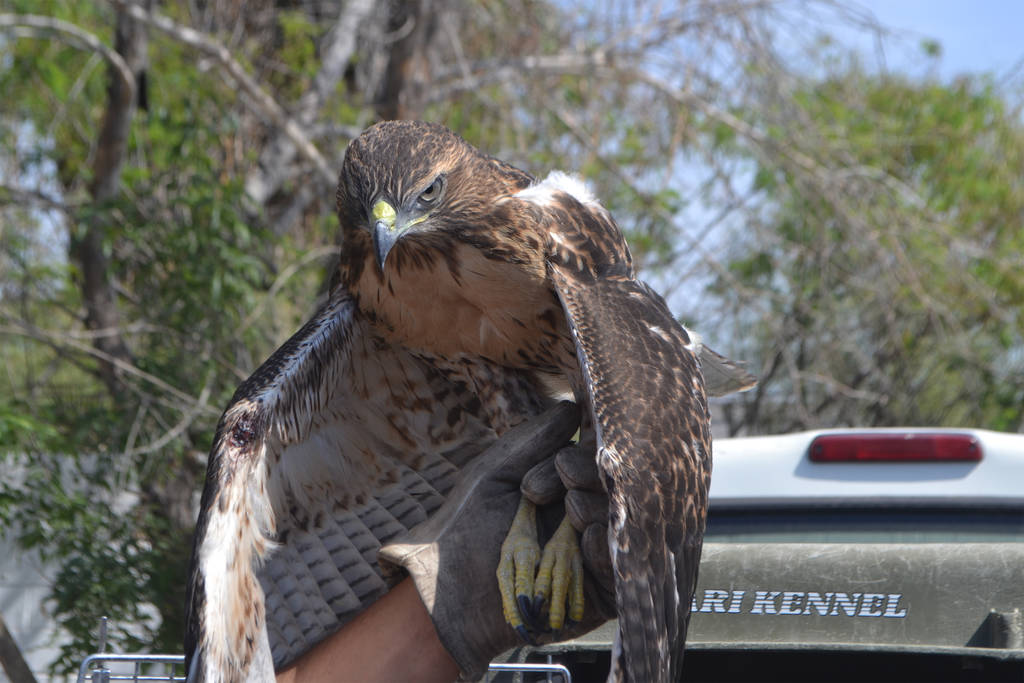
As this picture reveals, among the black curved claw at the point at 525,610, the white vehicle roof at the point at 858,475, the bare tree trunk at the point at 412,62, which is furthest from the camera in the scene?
the bare tree trunk at the point at 412,62

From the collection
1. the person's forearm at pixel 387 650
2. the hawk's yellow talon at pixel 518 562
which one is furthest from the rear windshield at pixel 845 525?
the person's forearm at pixel 387 650

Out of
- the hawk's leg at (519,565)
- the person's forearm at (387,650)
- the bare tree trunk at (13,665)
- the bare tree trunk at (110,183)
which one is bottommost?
the bare tree trunk at (13,665)

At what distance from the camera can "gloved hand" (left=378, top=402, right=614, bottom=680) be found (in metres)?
2.76

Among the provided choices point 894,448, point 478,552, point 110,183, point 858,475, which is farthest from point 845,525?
point 110,183

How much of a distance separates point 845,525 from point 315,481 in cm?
173

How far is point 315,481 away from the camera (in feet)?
11.1

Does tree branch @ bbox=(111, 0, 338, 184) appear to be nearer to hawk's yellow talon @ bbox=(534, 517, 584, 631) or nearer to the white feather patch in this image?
the white feather patch

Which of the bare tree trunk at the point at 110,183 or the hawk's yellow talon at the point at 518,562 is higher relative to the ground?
the bare tree trunk at the point at 110,183

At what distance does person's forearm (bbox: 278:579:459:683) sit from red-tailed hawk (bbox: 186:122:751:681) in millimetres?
143

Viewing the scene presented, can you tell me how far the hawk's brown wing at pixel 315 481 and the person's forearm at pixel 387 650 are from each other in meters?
0.13

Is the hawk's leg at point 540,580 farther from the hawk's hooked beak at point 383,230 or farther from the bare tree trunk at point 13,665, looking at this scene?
the bare tree trunk at point 13,665

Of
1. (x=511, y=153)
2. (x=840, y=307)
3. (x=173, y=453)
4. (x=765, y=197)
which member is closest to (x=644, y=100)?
(x=511, y=153)

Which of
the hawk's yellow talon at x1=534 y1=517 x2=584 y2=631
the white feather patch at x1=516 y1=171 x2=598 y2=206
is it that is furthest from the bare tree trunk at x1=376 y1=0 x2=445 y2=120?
the hawk's yellow talon at x1=534 y1=517 x2=584 y2=631

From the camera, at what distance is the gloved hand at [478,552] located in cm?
276
